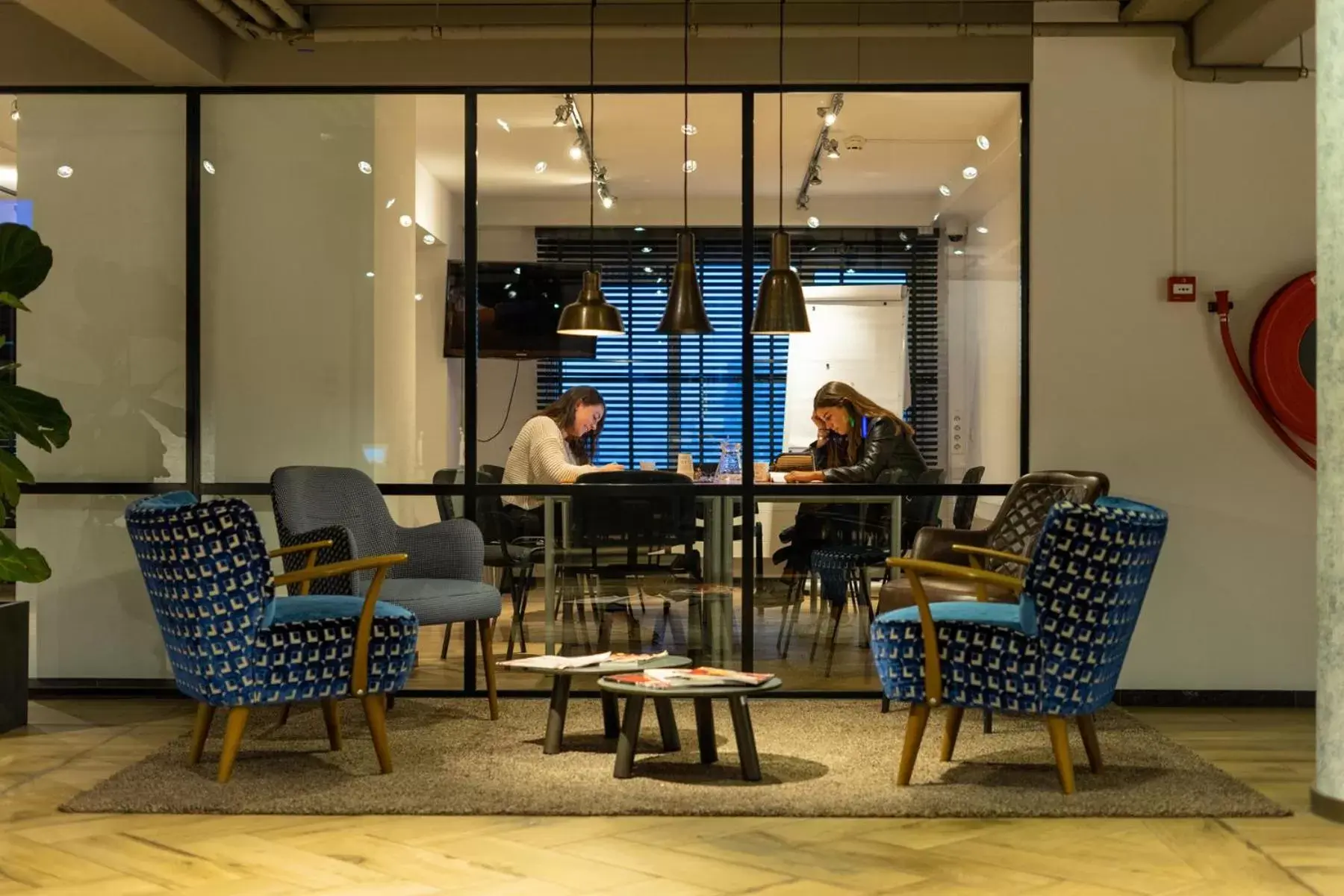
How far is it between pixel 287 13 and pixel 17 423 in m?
1.98

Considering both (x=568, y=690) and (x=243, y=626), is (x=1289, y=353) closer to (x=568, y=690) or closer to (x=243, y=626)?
(x=568, y=690)

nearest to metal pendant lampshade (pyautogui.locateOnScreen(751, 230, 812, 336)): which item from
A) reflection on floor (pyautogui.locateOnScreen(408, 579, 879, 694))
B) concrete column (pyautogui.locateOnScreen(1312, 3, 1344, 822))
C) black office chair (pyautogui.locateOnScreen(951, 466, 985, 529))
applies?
black office chair (pyautogui.locateOnScreen(951, 466, 985, 529))

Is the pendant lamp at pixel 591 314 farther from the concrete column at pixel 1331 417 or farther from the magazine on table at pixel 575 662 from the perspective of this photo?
the concrete column at pixel 1331 417

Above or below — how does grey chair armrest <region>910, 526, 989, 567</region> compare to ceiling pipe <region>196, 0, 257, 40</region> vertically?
below

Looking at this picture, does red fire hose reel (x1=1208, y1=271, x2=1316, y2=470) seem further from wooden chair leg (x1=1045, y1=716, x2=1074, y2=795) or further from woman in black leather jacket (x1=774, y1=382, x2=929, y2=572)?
wooden chair leg (x1=1045, y1=716, x2=1074, y2=795)

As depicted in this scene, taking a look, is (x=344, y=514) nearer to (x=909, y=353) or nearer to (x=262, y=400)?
(x=262, y=400)

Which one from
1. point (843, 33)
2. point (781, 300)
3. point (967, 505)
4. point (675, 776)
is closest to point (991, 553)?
point (967, 505)

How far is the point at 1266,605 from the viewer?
20.5ft

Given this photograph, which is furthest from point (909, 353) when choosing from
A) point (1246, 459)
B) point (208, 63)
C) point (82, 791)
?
point (82, 791)

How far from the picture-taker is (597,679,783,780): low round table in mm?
4508

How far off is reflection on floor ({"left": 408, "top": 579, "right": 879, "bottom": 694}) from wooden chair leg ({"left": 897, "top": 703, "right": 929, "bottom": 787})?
5.77ft

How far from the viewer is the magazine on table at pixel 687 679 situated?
4.55 metres

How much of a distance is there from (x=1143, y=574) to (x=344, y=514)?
3092 millimetres

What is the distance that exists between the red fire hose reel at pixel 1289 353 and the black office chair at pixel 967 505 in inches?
47.6
